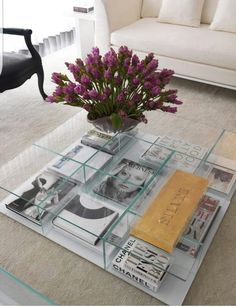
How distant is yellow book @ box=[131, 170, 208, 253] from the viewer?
1.29 meters

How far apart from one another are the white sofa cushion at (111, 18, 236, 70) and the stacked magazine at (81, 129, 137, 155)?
1232mm

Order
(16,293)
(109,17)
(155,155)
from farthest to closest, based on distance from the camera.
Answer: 1. (109,17)
2. (155,155)
3. (16,293)

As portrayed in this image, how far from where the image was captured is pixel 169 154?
5.48 ft

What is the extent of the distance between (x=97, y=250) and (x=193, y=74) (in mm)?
1865

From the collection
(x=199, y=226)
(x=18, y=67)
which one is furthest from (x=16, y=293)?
(x=18, y=67)

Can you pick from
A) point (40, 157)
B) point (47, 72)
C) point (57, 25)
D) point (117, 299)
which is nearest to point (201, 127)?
point (40, 157)

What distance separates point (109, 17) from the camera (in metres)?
2.91

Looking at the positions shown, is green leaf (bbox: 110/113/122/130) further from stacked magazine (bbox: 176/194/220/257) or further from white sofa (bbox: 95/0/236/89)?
white sofa (bbox: 95/0/236/89)

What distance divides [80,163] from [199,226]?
62 cm

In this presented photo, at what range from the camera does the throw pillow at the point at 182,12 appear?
9.55 ft

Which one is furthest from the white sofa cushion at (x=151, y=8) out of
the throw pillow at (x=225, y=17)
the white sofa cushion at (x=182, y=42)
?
the throw pillow at (x=225, y=17)

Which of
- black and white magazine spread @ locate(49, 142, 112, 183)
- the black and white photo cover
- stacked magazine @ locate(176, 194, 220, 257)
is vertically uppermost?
black and white magazine spread @ locate(49, 142, 112, 183)

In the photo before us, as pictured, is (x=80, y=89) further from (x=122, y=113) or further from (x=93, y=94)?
(x=122, y=113)

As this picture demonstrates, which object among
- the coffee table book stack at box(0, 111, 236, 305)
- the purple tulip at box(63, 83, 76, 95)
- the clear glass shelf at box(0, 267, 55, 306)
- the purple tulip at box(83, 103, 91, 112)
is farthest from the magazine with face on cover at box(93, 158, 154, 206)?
the clear glass shelf at box(0, 267, 55, 306)
